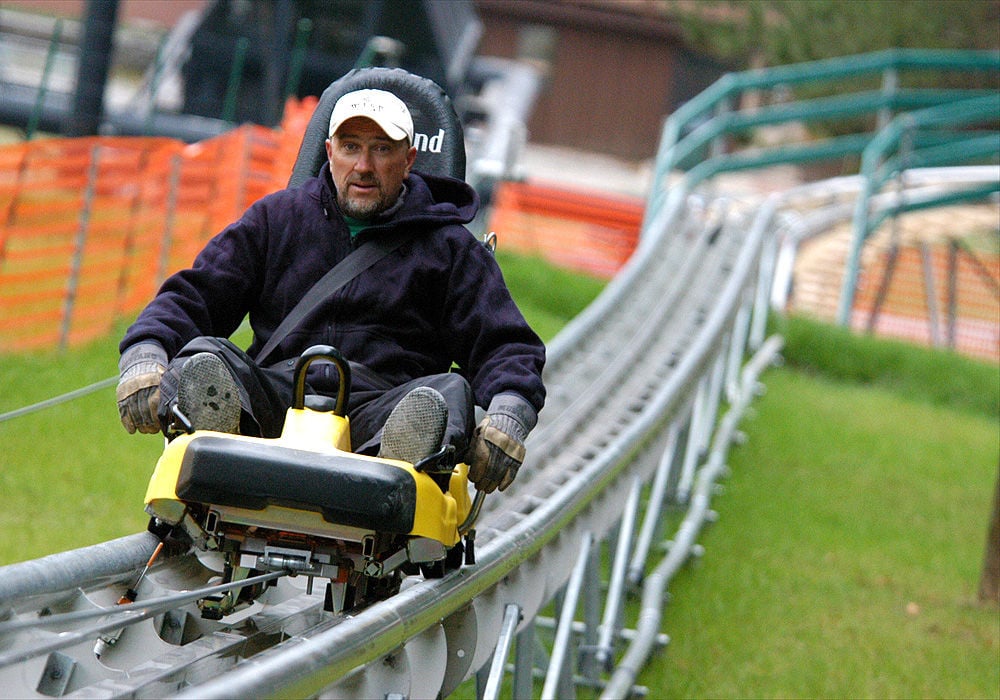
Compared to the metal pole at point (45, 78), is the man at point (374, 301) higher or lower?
lower

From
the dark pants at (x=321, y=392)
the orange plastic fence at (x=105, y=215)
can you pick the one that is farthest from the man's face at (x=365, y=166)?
the orange plastic fence at (x=105, y=215)

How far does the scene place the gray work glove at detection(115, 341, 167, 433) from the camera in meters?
3.58

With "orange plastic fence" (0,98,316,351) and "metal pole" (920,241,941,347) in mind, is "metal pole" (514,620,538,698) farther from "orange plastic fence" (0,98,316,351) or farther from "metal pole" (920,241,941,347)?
"metal pole" (920,241,941,347)

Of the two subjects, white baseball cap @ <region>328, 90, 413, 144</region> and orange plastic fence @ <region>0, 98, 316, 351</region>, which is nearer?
white baseball cap @ <region>328, 90, 413, 144</region>

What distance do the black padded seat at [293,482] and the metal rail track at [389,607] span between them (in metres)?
0.21

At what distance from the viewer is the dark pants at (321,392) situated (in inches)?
141

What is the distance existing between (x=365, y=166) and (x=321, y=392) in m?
0.65

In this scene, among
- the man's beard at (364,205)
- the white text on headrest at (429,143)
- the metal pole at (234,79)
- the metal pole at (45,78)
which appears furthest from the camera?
the metal pole at (234,79)

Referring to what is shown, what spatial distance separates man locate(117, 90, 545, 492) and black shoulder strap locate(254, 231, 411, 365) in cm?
2

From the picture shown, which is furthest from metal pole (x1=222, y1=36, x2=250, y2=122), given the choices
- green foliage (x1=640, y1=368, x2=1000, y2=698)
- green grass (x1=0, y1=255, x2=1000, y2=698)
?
green foliage (x1=640, y1=368, x2=1000, y2=698)

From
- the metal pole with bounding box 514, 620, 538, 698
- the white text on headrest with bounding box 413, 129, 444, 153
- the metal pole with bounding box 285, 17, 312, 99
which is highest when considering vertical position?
the metal pole with bounding box 285, 17, 312, 99

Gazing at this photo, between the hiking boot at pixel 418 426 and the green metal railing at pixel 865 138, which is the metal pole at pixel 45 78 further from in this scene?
the hiking boot at pixel 418 426

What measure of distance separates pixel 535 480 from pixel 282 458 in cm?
313

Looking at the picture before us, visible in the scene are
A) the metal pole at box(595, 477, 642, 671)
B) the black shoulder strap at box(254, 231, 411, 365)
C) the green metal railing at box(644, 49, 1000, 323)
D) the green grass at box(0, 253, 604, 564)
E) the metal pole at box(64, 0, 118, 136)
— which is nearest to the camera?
the black shoulder strap at box(254, 231, 411, 365)
